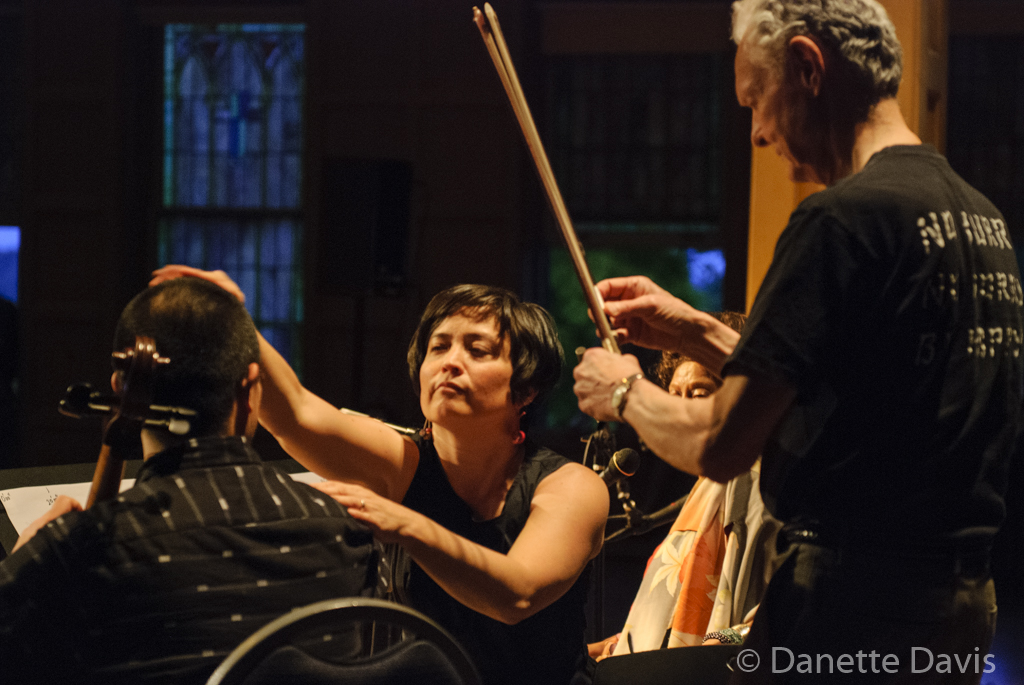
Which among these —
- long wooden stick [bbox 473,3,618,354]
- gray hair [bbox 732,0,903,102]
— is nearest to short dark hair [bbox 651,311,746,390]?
long wooden stick [bbox 473,3,618,354]

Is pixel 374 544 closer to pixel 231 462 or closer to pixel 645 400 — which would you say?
pixel 231 462

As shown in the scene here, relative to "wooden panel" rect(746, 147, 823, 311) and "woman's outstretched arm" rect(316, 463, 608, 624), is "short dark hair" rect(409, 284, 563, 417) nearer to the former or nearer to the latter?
"woman's outstretched arm" rect(316, 463, 608, 624)

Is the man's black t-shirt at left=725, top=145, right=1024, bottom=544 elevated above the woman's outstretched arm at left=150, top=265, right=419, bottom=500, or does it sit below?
above

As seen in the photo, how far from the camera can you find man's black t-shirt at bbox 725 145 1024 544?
3.25ft

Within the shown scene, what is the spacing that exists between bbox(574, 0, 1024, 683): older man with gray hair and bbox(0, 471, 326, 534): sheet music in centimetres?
109

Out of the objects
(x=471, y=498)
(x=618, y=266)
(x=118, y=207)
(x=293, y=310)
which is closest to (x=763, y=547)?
(x=471, y=498)

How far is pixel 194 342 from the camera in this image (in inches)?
43.8

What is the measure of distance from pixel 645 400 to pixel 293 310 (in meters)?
5.15

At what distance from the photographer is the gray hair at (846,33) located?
3.56ft

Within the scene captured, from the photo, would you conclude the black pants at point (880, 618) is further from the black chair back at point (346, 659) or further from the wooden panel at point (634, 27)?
the wooden panel at point (634, 27)

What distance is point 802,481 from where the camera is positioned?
40.4 inches

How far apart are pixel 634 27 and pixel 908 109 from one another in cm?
368

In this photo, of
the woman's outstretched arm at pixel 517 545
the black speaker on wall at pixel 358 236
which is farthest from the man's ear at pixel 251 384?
the black speaker on wall at pixel 358 236

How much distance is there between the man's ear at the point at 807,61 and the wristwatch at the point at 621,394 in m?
0.40
